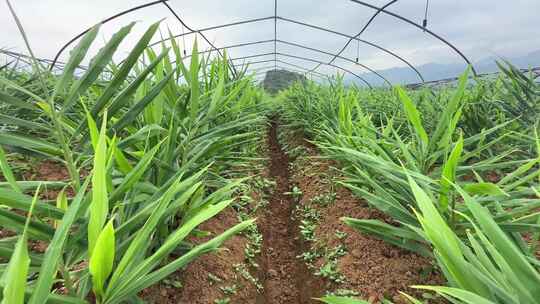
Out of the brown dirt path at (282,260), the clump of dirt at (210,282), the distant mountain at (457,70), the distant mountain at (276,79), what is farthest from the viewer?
the distant mountain at (276,79)

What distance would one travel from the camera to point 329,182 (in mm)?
1772

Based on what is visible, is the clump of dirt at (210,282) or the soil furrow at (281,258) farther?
the soil furrow at (281,258)

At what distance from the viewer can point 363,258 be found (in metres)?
1.13

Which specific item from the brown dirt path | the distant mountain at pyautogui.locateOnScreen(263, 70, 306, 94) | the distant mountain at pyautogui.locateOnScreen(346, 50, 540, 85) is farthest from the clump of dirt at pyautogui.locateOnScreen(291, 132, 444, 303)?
the distant mountain at pyautogui.locateOnScreen(263, 70, 306, 94)

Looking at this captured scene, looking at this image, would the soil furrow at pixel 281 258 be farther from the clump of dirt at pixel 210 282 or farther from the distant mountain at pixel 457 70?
the distant mountain at pixel 457 70

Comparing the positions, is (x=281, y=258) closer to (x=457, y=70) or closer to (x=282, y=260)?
(x=282, y=260)

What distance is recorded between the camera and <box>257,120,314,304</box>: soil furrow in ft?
4.09

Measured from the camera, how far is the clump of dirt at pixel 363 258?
0.93 meters

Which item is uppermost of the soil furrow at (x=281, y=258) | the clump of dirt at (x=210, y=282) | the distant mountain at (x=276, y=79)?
the distant mountain at (x=276, y=79)

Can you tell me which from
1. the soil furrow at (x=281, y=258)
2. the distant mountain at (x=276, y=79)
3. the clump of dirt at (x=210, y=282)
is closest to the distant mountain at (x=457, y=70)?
the distant mountain at (x=276, y=79)

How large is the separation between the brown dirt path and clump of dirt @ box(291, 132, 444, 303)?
0.32 feet

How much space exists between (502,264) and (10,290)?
515 millimetres

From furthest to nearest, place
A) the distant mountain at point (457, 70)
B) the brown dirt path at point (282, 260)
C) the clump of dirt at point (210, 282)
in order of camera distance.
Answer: the distant mountain at point (457, 70) → the brown dirt path at point (282, 260) → the clump of dirt at point (210, 282)

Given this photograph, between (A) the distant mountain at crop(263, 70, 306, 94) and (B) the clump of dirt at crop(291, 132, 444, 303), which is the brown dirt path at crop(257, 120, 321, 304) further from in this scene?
(A) the distant mountain at crop(263, 70, 306, 94)
